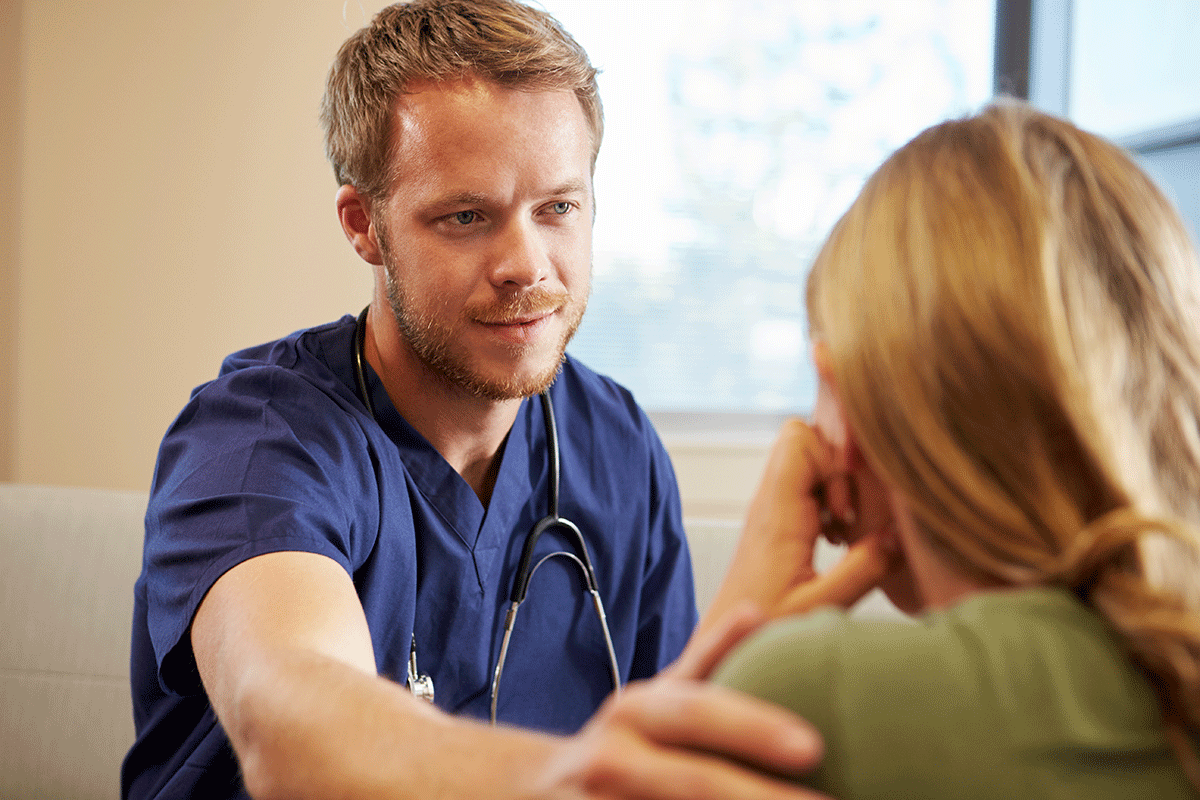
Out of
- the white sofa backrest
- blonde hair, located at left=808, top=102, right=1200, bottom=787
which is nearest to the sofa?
the white sofa backrest

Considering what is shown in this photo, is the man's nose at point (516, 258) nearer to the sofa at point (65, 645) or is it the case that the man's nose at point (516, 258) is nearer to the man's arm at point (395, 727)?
the man's arm at point (395, 727)

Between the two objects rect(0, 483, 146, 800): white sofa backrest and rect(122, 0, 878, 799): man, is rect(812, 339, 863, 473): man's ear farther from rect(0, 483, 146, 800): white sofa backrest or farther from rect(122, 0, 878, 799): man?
rect(0, 483, 146, 800): white sofa backrest

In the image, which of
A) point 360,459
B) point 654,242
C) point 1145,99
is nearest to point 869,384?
point 360,459

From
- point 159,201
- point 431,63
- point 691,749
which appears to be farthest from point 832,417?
point 159,201

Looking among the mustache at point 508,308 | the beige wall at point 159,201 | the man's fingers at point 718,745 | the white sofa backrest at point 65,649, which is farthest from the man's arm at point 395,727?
the beige wall at point 159,201

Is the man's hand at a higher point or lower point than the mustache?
lower


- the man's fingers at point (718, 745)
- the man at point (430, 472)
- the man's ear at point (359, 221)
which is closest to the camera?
the man's fingers at point (718, 745)

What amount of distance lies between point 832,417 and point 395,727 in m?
0.36

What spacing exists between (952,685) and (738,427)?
1.92 metres

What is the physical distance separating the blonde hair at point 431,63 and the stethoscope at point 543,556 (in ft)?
0.76

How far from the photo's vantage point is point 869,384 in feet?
1.67

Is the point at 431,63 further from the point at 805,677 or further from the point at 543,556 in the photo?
the point at 805,677

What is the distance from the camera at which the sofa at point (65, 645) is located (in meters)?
1.45

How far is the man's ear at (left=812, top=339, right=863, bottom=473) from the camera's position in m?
0.60
